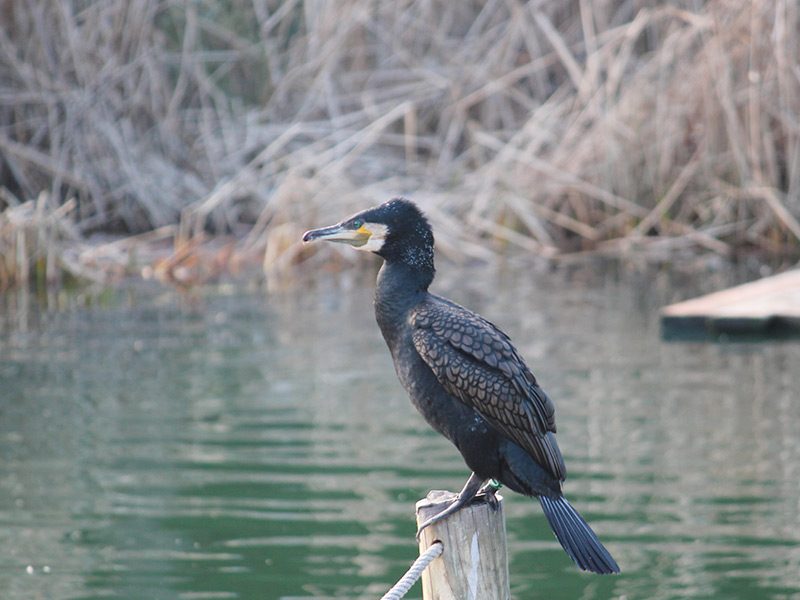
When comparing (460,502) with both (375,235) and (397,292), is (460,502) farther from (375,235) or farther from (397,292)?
(375,235)

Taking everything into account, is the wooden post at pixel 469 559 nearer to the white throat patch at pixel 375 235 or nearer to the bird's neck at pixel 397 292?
the bird's neck at pixel 397 292

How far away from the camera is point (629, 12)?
1224 centimetres

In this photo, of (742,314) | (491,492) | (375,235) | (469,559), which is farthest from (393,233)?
(742,314)

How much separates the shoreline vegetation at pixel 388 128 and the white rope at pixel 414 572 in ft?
24.4

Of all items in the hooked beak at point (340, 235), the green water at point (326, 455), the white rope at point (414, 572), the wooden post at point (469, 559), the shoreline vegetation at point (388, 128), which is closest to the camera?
the white rope at point (414, 572)

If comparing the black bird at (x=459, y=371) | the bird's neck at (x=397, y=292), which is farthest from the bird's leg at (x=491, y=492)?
the bird's neck at (x=397, y=292)

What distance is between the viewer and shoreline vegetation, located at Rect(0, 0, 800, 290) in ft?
35.6

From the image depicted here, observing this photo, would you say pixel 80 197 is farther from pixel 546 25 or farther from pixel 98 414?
pixel 98 414

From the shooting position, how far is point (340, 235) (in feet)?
10.4

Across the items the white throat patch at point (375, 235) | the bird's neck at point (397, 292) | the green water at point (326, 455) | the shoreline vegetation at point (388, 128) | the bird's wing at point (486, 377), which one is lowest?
the green water at point (326, 455)

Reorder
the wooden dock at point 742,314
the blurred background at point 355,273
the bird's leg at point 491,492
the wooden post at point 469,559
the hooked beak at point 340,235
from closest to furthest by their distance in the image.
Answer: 1. the wooden post at point 469,559
2. the bird's leg at point 491,492
3. the hooked beak at point 340,235
4. the blurred background at point 355,273
5. the wooden dock at point 742,314

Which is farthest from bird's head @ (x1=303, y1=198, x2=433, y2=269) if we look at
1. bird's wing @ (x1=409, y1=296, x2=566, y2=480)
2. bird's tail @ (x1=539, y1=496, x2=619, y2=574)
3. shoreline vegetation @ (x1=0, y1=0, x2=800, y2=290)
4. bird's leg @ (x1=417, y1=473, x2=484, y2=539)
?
shoreline vegetation @ (x1=0, y1=0, x2=800, y2=290)

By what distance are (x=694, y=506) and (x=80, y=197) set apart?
26.4 feet

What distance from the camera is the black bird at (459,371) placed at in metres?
3.13
